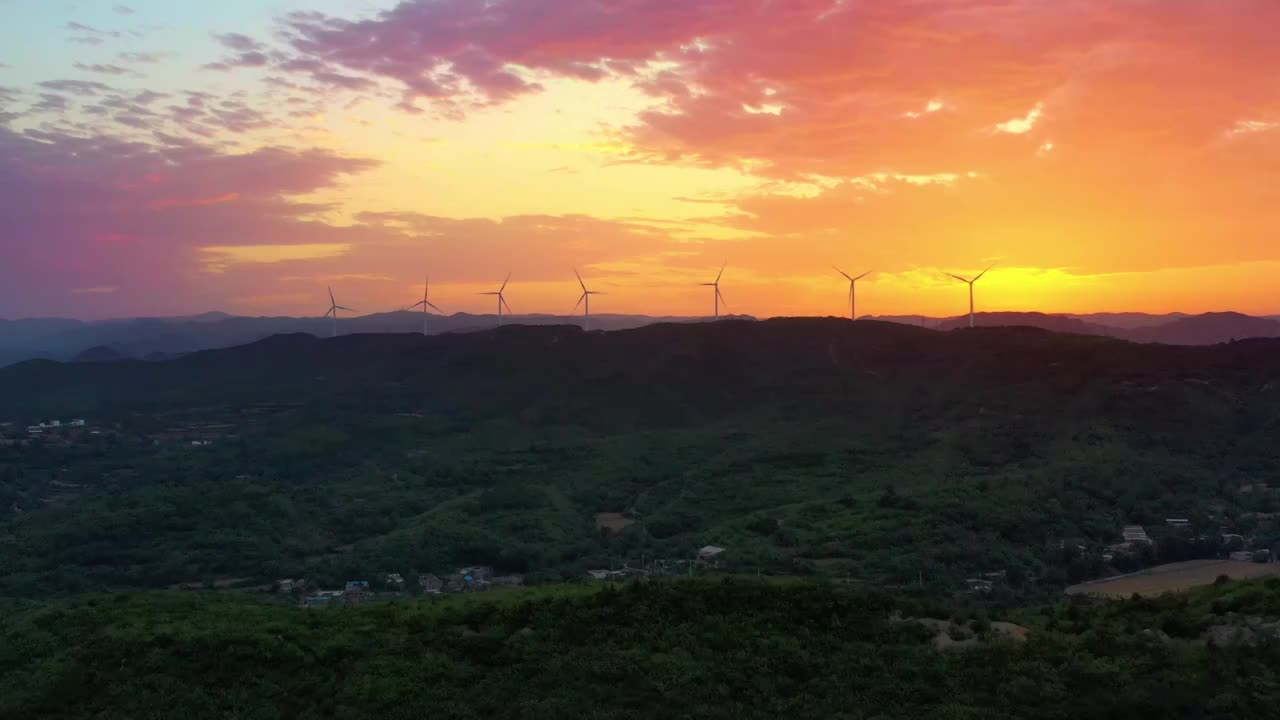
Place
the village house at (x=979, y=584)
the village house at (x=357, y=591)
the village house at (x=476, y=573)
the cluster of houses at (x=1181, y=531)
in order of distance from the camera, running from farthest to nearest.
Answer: the village house at (x=476, y=573)
the village house at (x=357, y=591)
the cluster of houses at (x=1181, y=531)
the village house at (x=979, y=584)

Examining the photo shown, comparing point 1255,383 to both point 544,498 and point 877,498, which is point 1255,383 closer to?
point 877,498

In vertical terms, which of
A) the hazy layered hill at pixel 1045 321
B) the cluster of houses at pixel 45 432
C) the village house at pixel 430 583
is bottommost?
the village house at pixel 430 583

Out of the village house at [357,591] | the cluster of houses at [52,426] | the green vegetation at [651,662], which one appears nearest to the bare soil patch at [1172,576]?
the green vegetation at [651,662]

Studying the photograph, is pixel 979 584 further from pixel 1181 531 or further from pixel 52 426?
pixel 52 426

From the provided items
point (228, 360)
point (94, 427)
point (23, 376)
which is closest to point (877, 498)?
point (94, 427)

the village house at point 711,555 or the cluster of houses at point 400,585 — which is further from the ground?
the village house at point 711,555

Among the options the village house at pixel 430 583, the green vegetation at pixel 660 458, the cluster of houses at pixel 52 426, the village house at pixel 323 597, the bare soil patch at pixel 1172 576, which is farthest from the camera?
the cluster of houses at pixel 52 426

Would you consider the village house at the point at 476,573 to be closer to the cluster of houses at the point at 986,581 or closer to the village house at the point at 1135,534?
the cluster of houses at the point at 986,581

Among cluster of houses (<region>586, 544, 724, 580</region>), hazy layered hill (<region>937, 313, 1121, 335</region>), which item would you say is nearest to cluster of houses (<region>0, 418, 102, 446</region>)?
cluster of houses (<region>586, 544, 724, 580</region>)
